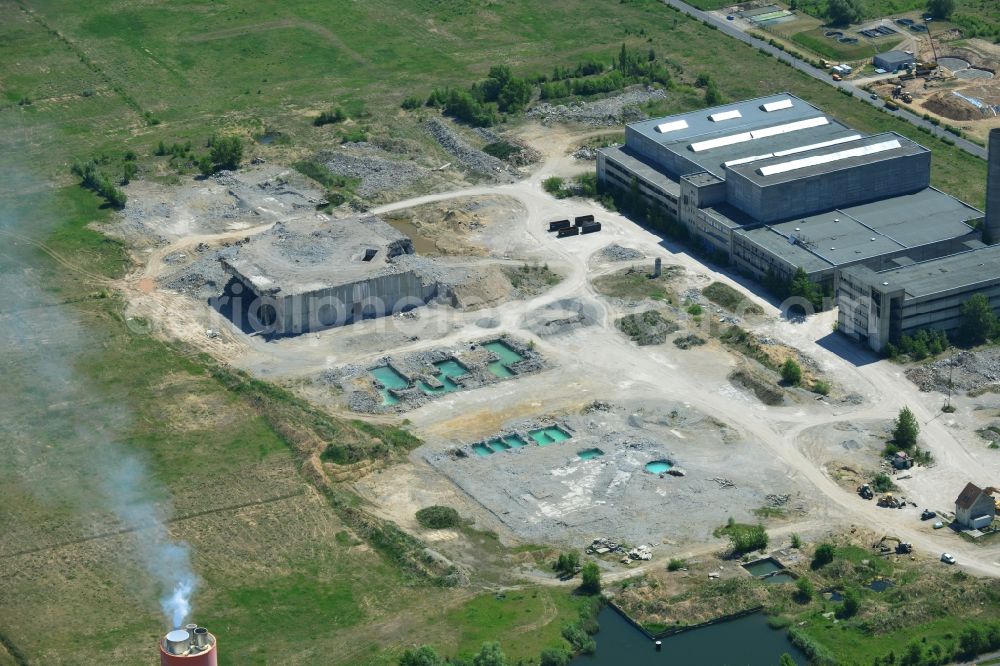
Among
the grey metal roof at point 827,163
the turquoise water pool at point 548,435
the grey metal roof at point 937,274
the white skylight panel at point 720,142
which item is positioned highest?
the grey metal roof at point 827,163

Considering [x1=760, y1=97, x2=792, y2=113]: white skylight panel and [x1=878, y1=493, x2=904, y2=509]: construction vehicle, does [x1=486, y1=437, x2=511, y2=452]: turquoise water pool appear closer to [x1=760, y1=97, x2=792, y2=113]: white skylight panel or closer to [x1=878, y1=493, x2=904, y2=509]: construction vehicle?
[x1=878, y1=493, x2=904, y2=509]: construction vehicle

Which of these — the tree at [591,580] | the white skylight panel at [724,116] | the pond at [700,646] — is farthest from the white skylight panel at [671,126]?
the pond at [700,646]

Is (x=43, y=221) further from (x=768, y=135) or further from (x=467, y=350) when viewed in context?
(x=768, y=135)

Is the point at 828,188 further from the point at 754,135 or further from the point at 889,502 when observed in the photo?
the point at 889,502

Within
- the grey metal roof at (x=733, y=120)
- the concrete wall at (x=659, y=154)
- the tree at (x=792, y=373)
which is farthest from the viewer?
the grey metal roof at (x=733, y=120)

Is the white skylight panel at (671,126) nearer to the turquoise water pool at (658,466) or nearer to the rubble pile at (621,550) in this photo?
the turquoise water pool at (658,466)

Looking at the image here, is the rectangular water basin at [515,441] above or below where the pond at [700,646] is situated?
above

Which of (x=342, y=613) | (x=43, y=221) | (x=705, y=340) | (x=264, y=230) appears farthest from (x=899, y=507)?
(x=43, y=221)
